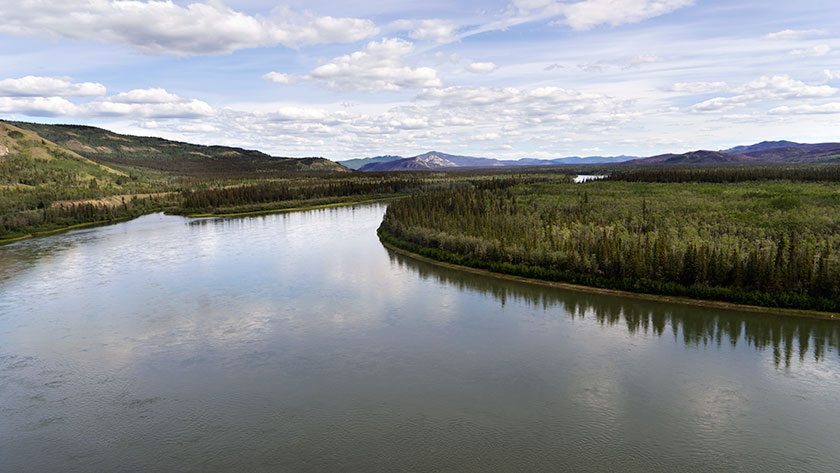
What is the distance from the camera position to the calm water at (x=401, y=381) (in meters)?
15.5

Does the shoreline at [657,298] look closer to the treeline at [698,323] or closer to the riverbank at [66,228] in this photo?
the treeline at [698,323]

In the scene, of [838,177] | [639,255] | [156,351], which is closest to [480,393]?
[156,351]

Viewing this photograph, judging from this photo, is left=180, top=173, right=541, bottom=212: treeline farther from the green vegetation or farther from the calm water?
the calm water

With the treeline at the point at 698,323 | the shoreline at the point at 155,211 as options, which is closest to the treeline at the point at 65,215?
the shoreline at the point at 155,211

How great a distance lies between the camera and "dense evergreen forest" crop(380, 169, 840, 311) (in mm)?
29547

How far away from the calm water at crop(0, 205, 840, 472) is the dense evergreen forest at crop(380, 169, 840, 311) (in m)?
2.69

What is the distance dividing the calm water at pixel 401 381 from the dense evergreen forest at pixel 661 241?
269 cm

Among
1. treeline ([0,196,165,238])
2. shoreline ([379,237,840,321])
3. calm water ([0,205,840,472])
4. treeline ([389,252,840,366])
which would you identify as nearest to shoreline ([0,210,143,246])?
treeline ([0,196,165,238])

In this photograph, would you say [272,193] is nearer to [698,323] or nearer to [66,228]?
[66,228]

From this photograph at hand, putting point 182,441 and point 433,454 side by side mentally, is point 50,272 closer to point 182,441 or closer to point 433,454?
point 182,441

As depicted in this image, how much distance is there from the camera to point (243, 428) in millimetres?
17094

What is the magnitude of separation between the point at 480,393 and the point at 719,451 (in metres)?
7.97

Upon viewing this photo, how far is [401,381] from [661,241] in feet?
71.4

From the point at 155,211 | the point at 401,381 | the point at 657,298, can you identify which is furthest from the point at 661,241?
the point at 155,211
